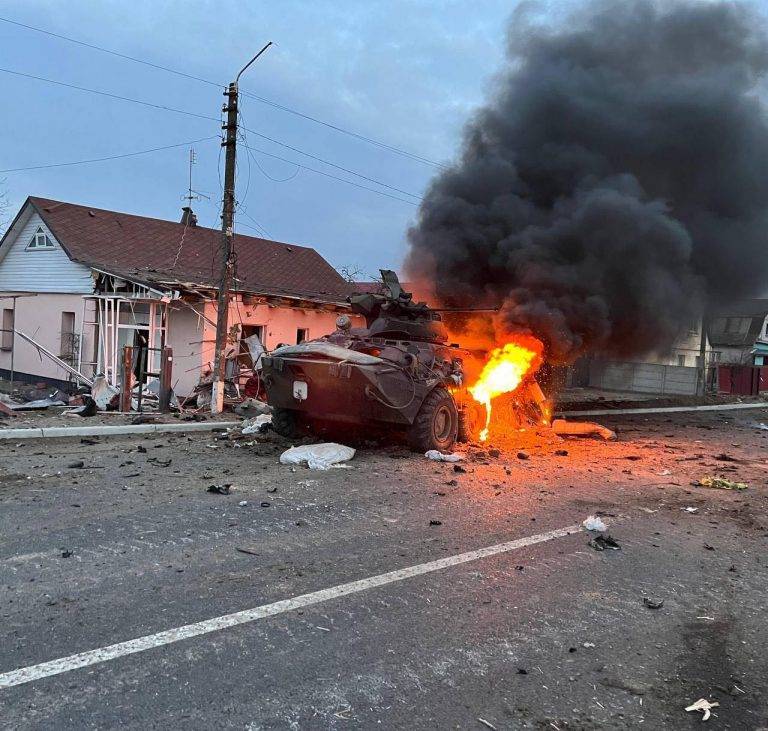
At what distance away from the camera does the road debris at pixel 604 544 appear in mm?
5363

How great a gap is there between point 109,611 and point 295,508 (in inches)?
102

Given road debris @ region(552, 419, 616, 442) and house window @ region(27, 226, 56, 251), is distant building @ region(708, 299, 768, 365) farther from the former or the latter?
house window @ region(27, 226, 56, 251)

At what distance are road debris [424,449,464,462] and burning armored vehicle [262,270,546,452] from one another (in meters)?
0.17

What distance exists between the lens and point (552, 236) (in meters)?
13.7

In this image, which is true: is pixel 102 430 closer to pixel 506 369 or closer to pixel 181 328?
pixel 181 328

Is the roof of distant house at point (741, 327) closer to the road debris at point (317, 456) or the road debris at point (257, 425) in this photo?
the road debris at point (257, 425)

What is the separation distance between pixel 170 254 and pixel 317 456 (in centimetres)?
1226

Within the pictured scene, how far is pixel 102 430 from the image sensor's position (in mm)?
10781

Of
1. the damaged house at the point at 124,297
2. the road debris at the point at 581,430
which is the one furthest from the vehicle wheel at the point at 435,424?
the damaged house at the point at 124,297

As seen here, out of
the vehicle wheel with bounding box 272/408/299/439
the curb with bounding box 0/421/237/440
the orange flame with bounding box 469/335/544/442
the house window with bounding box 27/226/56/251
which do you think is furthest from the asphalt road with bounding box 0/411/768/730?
the house window with bounding box 27/226/56/251

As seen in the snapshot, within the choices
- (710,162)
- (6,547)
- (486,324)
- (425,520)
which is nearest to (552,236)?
(486,324)

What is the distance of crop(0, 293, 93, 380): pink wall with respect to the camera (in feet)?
56.1

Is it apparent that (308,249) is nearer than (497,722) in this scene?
No

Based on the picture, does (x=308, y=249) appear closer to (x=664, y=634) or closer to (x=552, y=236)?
(x=552, y=236)
